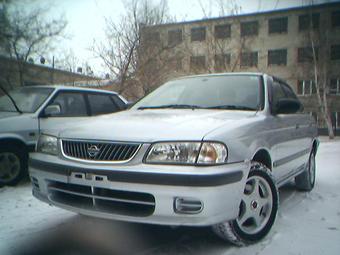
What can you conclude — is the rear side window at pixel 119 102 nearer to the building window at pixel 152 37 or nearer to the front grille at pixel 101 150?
the front grille at pixel 101 150

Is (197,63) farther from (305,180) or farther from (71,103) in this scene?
(305,180)

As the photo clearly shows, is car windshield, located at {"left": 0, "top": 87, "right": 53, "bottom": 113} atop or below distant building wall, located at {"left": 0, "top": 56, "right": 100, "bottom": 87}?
below

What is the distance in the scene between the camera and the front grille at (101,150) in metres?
2.31

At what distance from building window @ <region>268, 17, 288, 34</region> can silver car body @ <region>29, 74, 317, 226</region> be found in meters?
31.1

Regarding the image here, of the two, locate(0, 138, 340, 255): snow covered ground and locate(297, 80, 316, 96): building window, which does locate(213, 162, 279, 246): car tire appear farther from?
locate(297, 80, 316, 96): building window

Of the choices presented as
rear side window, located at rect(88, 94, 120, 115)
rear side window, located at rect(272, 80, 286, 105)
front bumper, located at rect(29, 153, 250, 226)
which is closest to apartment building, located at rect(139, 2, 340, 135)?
rear side window, located at rect(88, 94, 120, 115)

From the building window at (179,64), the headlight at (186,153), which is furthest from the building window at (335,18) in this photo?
the headlight at (186,153)

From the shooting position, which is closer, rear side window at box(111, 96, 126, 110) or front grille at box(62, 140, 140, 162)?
front grille at box(62, 140, 140, 162)

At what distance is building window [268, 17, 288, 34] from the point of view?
30.5 meters

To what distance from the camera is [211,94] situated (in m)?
3.55

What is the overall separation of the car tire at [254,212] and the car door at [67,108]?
10.3 feet

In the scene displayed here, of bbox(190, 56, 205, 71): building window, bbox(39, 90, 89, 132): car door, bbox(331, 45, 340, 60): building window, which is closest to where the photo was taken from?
bbox(39, 90, 89, 132): car door

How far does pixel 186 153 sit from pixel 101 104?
12.9 ft

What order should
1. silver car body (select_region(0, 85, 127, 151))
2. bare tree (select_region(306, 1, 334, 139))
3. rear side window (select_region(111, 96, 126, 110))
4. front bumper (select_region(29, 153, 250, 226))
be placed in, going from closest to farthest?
front bumper (select_region(29, 153, 250, 226)) < silver car body (select_region(0, 85, 127, 151)) < rear side window (select_region(111, 96, 126, 110)) < bare tree (select_region(306, 1, 334, 139))
